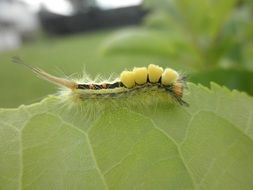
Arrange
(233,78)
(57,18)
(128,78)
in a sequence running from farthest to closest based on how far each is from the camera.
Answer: (57,18), (233,78), (128,78)

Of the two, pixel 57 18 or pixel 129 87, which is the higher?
pixel 57 18

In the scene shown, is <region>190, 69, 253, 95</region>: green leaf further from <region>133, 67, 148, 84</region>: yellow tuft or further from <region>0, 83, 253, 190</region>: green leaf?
<region>0, 83, 253, 190</region>: green leaf

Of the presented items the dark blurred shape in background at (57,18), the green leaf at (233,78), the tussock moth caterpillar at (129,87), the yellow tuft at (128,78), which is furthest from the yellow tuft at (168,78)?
the dark blurred shape in background at (57,18)

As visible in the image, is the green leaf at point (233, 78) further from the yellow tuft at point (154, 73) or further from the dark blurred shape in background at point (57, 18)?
the dark blurred shape in background at point (57, 18)

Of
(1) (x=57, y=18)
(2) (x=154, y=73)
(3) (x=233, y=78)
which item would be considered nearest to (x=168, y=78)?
(2) (x=154, y=73)

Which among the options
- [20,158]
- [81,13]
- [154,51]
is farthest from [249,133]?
[81,13]

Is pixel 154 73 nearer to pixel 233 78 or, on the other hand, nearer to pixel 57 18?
pixel 233 78

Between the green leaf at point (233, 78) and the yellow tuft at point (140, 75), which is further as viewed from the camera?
the green leaf at point (233, 78)

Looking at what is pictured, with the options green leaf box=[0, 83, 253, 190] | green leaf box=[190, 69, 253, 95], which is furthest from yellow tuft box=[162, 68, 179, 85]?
green leaf box=[190, 69, 253, 95]
